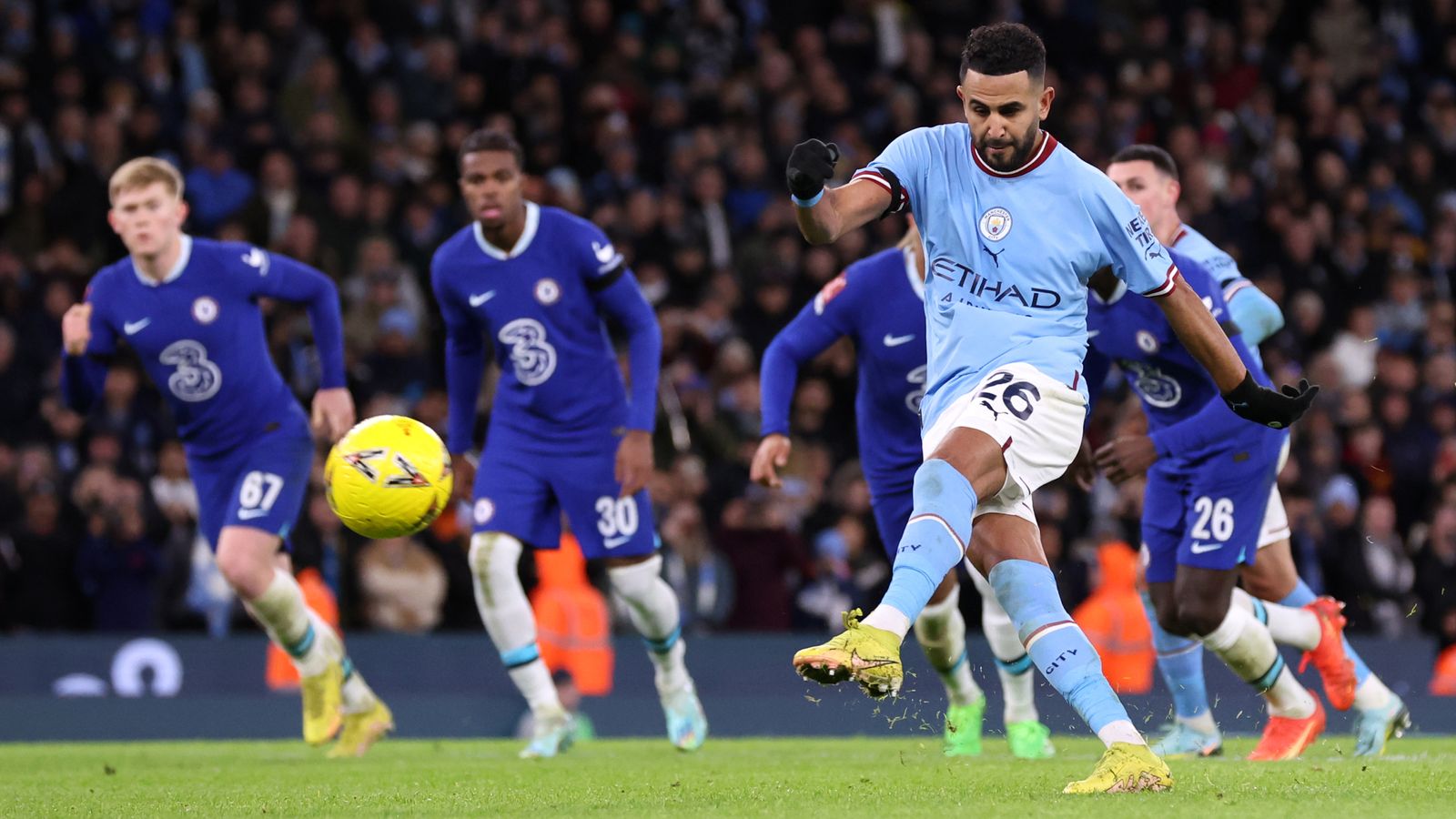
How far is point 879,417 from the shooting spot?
9.10m

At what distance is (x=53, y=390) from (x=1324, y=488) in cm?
966

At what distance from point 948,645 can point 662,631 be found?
4.67 feet

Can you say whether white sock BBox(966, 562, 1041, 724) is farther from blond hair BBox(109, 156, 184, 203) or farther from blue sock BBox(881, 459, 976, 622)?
→ blond hair BBox(109, 156, 184, 203)

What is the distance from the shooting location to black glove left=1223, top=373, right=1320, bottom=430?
5.94 metres

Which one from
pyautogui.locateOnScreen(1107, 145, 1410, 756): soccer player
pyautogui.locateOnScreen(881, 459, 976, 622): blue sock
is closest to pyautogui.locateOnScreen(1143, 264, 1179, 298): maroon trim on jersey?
pyautogui.locateOnScreen(881, 459, 976, 622): blue sock

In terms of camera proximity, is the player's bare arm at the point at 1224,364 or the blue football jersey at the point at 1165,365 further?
the blue football jersey at the point at 1165,365

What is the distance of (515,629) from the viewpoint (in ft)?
30.8

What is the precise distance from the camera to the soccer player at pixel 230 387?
360 inches

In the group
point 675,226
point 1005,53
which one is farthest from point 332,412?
point 675,226

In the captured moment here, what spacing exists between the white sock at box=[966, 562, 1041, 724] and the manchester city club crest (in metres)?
3.60

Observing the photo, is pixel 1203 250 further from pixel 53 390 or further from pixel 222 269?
pixel 53 390

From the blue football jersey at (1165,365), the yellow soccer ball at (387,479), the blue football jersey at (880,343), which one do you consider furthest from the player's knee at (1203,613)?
the yellow soccer ball at (387,479)

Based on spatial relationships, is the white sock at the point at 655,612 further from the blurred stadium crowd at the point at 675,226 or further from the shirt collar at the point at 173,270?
the blurred stadium crowd at the point at 675,226

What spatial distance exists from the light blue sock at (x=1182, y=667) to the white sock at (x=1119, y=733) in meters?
3.47
